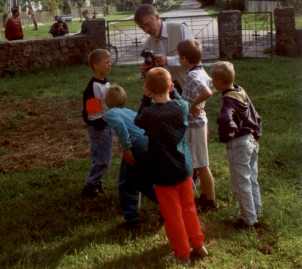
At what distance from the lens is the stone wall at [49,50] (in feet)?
49.0

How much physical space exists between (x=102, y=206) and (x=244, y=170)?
5.00ft

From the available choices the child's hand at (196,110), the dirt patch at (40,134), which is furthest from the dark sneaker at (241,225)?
the dirt patch at (40,134)

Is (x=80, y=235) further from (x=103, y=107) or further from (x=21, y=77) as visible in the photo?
(x=21, y=77)

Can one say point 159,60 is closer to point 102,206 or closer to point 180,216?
point 180,216

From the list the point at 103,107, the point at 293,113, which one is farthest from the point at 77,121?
the point at 103,107

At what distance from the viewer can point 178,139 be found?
13.9ft

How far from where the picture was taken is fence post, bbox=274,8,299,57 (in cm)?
1516

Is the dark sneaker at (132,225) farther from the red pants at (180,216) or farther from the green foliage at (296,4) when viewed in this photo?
the green foliage at (296,4)

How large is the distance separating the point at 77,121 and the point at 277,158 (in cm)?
376

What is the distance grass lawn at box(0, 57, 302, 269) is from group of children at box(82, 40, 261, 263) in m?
0.22

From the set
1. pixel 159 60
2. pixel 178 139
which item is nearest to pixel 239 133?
pixel 178 139

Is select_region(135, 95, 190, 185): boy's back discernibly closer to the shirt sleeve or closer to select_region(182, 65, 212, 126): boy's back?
the shirt sleeve

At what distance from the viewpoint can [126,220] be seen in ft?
16.5

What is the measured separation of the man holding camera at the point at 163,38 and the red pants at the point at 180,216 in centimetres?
120
